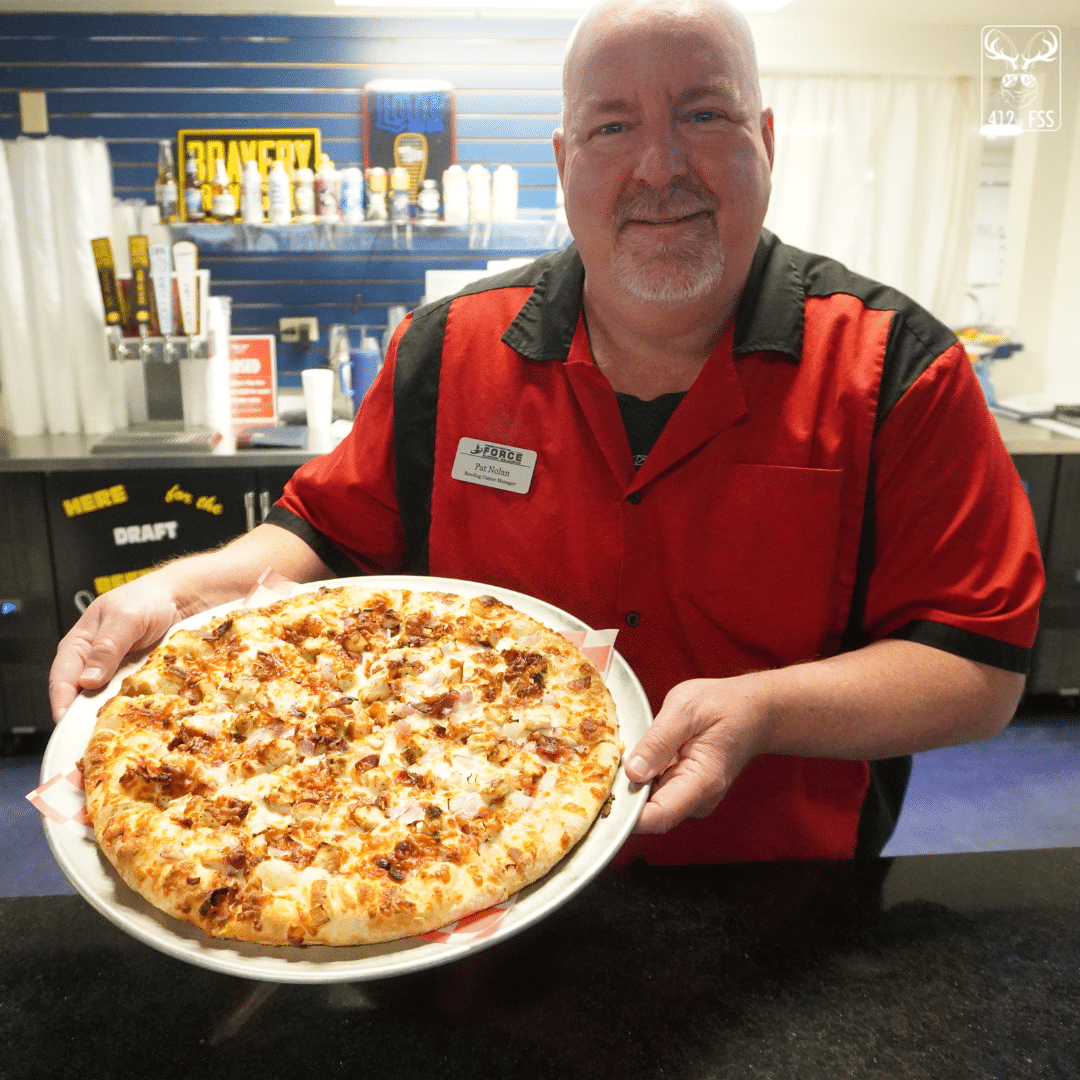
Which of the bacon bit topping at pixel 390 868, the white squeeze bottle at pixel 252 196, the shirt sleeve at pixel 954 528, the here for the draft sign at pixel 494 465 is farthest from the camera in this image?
the white squeeze bottle at pixel 252 196

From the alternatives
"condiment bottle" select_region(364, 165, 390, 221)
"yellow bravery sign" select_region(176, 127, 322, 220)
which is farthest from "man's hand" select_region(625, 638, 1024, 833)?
"yellow bravery sign" select_region(176, 127, 322, 220)

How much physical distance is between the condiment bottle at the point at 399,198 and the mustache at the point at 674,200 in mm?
2329

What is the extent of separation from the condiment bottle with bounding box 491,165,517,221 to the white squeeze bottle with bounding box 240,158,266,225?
Result: 869mm

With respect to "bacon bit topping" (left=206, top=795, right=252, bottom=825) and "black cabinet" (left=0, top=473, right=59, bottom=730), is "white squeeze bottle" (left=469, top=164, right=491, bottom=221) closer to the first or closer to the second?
"black cabinet" (left=0, top=473, right=59, bottom=730)

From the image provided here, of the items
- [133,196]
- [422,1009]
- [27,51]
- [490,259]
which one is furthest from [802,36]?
[422,1009]

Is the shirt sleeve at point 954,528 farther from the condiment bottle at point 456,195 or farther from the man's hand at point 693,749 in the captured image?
the condiment bottle at point 456,195

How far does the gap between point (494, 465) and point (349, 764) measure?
1.88 ft

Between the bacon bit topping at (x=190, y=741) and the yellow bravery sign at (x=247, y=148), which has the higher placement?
the yellow bravery sign at (x=247, y=148)

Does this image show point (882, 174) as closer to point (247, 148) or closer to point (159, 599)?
point (247, 148)

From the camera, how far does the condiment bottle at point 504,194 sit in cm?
346

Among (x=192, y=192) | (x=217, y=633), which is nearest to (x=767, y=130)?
(x=217, y=633)

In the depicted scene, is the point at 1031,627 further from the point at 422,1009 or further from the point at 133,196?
the point at 133,196

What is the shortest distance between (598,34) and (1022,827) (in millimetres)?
2619

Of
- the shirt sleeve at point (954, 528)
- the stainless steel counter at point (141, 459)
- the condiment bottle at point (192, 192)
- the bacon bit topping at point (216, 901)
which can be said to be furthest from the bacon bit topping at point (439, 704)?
the condiment bottle at point (192, 192)
